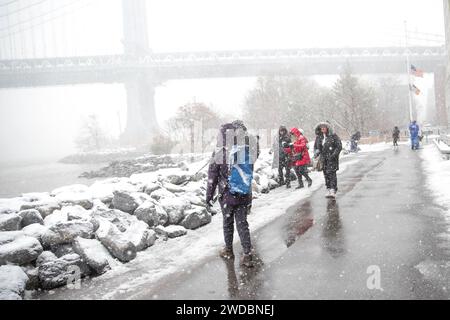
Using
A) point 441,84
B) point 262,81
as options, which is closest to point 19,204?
point 262,81

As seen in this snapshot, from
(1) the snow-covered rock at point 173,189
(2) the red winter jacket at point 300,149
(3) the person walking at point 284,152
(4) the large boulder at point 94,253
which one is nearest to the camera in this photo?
(4) the large boulder at point 94,253

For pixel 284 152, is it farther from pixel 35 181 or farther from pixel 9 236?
pixel 35 181

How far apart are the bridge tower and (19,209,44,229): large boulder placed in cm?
6668

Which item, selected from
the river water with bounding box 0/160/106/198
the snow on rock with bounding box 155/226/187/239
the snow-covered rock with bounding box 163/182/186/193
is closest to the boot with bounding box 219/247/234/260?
the snow on rock with bounding box 155/226/187/239

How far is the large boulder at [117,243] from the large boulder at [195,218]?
58.1 inches

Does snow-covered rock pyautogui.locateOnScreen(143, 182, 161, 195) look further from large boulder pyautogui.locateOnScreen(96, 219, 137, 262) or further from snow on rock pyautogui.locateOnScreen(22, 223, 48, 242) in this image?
snow on rock pyautogui.locateOnScreen(22, 223, 48, 242)

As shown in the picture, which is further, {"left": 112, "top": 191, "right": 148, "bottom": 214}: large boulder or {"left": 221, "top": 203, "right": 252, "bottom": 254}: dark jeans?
{"left": 112, "top": 191, "right": 148, "bottom": 214}: large boulder

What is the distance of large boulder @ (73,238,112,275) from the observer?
4969 mm

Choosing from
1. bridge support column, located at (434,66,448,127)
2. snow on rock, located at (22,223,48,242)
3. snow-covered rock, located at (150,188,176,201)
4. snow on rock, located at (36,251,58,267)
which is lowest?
snow on rock, located at (36,251,58,267)

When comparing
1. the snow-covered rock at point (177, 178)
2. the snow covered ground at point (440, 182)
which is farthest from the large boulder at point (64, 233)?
the snow covered ground at point (440, 182)

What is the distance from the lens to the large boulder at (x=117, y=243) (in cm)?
537

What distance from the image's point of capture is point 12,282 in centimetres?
438

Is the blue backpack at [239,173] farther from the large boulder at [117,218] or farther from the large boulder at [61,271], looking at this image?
the large boulder at [117,218]
